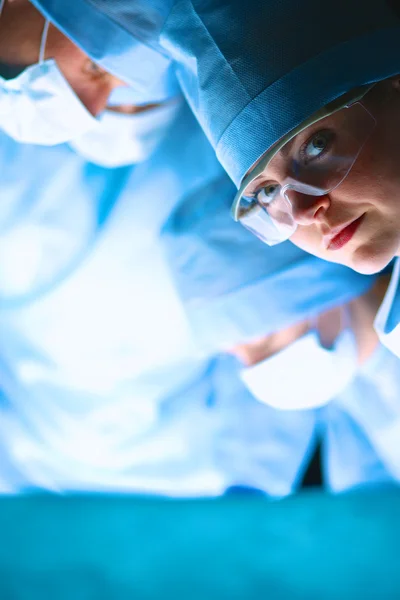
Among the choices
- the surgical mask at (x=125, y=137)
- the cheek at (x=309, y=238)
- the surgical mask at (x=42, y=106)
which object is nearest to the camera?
the cheek at (x=309, y=238)

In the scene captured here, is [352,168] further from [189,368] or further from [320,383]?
[189,368]

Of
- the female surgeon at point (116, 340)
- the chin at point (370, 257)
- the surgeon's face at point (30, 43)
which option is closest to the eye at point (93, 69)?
the surgeon's face at point (30, 43)

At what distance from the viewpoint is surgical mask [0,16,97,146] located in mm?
990

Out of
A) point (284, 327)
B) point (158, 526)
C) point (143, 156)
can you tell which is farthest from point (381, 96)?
point (158, 526)

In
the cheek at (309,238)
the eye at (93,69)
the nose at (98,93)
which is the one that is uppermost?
the eye at (93,69)

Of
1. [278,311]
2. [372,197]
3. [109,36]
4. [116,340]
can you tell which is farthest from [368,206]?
[116,340]

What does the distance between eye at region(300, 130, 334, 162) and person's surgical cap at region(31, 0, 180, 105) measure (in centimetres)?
35

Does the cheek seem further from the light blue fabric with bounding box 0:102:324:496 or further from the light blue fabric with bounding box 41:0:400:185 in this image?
the light blue fabric with bounding box 0:102:324:496

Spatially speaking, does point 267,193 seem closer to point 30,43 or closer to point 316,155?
point 316,155

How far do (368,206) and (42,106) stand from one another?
1.87ft

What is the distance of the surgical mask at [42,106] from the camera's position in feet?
3.25

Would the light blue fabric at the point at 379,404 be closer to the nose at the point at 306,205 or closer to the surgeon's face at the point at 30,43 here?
the nose at the point at 306,205

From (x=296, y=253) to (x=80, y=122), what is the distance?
46cm

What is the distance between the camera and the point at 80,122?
42.0 inches
